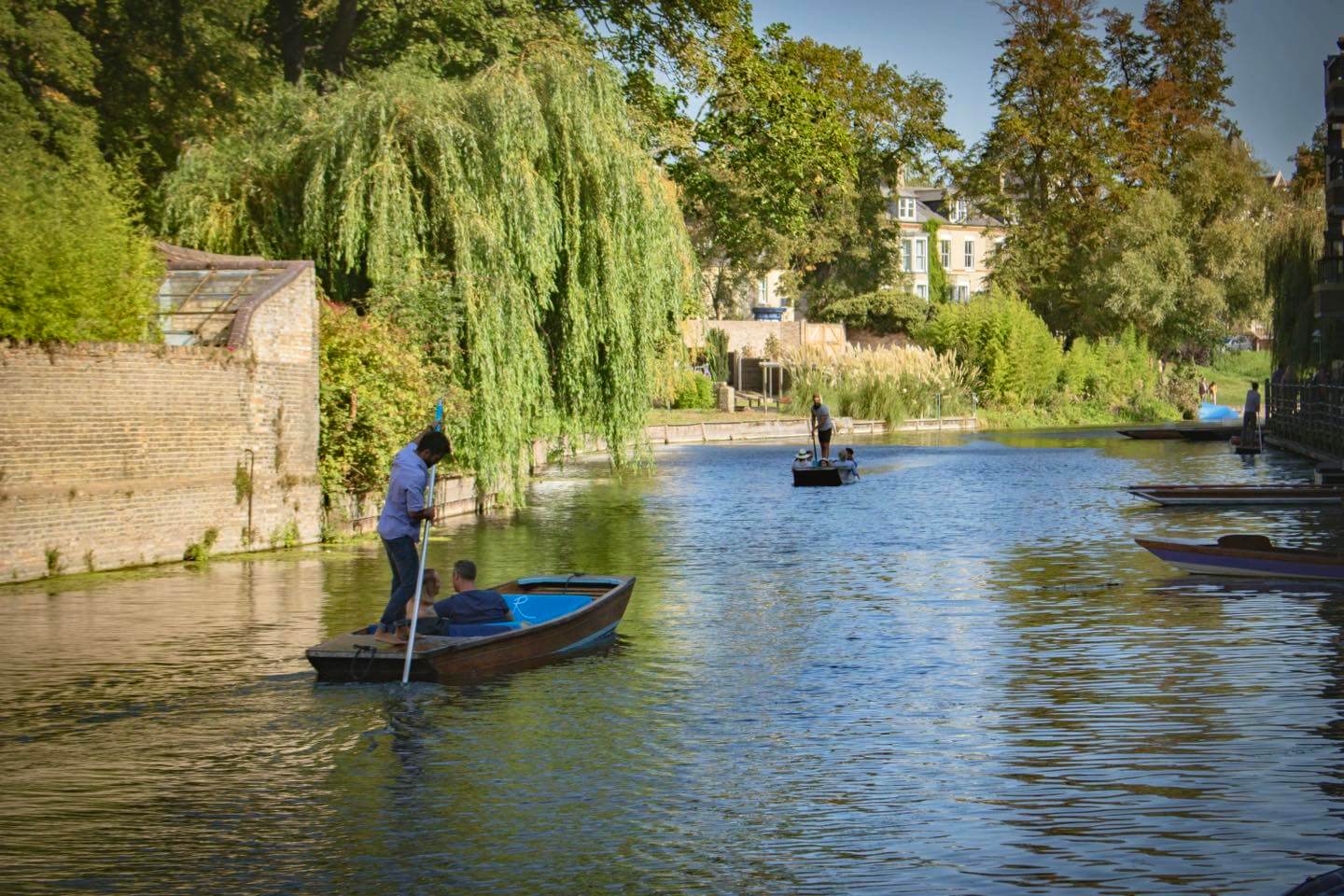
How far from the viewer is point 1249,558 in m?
18.6

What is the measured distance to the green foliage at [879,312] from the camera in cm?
7856

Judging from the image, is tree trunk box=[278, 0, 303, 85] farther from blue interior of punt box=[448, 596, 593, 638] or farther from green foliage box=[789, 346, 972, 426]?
green foliage box=[789, 346, 972, 426]

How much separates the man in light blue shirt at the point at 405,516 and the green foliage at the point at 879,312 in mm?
66378

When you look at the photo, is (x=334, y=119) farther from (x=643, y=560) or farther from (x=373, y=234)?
(x=643, y=560)

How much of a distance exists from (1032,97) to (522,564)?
190ft

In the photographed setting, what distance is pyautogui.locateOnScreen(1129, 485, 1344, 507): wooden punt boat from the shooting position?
28000 mm

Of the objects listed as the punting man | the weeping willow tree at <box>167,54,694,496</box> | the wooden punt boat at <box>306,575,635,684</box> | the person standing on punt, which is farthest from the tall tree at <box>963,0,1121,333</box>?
the wooden punt boat at <box>306,575,635,684</box>

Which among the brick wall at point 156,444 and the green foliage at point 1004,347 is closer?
the brick wall at point 156,444

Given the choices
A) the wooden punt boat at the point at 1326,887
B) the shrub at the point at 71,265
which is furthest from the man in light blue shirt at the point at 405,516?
the wooden punt boat at the point at 1326,887

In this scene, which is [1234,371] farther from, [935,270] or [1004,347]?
[1004,347]

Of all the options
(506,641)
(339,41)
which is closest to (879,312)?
(339,41)


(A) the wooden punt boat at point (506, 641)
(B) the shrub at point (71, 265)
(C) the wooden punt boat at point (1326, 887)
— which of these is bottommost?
(A) the wooden punt boat at point (506, 641)

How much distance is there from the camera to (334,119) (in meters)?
25.0

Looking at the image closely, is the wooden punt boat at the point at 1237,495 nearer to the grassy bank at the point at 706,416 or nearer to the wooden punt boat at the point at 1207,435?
the wooden punt boat at the point at 1207,435
